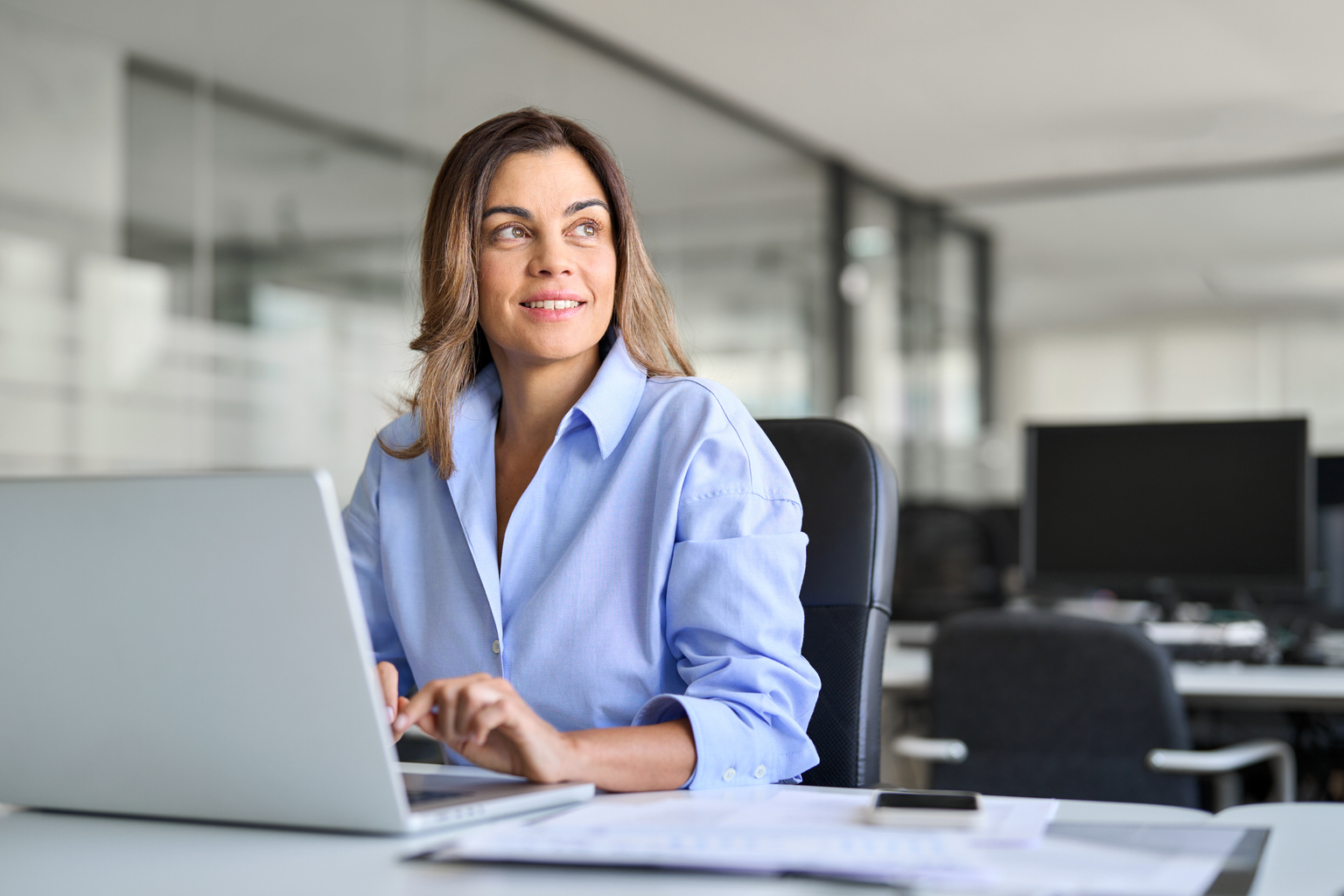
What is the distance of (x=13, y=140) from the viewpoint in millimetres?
2844

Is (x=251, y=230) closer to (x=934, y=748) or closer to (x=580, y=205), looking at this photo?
(x=934, y=748)

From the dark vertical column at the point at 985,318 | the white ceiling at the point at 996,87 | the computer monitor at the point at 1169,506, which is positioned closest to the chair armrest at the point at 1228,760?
the computer monitor at the point at 1169,506

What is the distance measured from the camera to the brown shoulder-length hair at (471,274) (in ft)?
4.26

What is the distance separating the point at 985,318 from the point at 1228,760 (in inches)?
230

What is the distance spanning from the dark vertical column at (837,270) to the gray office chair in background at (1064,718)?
15.2 feet

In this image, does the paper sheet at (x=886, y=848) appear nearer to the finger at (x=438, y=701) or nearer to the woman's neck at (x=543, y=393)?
the finger at (x=438, y=701)

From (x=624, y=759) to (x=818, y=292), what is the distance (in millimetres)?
6135

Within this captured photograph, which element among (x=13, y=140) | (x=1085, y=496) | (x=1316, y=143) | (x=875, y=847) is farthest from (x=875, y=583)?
(x=1316, y=143)

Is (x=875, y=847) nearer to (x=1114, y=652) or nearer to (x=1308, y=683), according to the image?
(x=1114, y=652)

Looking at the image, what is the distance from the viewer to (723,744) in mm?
1007

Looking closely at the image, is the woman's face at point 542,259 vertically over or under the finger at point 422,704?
over

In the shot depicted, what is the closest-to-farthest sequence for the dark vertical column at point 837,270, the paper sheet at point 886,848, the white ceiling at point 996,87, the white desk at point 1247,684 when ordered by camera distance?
the paper sheet at point 886,848 < the white desk at point 1247,684 < the white ceiling at point 996,87 < the dark vertical column at point 837,270

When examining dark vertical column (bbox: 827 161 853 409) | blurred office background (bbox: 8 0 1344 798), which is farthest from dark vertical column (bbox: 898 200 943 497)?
dark vertical column (bbox: 827 161 853 409)

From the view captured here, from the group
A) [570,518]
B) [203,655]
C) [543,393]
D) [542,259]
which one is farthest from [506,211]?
[203,655]
